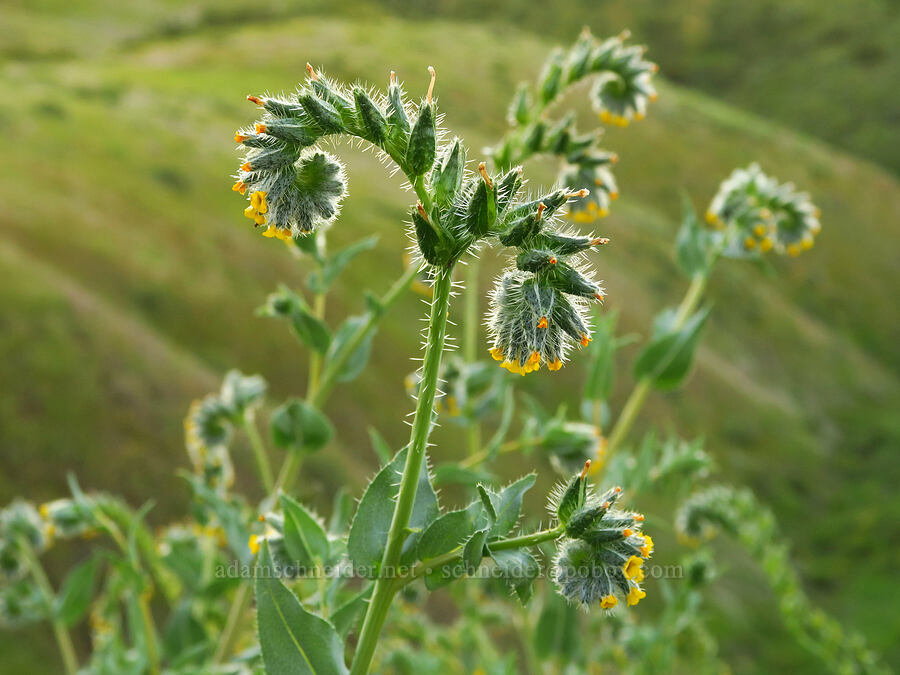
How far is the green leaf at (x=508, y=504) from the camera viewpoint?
1.21m

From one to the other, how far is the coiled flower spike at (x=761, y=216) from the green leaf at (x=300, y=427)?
4.96ft

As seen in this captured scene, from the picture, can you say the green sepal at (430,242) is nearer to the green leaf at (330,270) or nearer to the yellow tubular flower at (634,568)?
the yellow tubular flower at (634,568)

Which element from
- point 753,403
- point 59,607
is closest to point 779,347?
point 753,403

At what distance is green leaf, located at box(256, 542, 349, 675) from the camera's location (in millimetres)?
1172

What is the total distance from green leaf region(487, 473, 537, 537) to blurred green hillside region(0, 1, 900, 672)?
1.66ft

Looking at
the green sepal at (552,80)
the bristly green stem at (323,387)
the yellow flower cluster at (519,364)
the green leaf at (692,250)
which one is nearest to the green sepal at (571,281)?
the yellow flower cluster at (519,364)

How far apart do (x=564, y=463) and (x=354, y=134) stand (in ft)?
4.78

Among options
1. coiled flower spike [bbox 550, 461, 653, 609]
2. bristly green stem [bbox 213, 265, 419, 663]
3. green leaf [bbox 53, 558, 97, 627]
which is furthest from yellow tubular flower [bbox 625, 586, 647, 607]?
green leaf [bbox 53, 558, 97, 627]

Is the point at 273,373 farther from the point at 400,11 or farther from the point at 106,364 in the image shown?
the point at 400,11

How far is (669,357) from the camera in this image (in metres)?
2.51

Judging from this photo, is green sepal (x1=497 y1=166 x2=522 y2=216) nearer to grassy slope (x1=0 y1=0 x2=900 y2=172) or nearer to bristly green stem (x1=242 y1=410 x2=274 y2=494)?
bristly green stem (x1=242 y1=410 x2=274 y2=494)

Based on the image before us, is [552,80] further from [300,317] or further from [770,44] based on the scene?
[770,44]

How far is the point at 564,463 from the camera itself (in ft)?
7.61

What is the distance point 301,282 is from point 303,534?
5.28m
